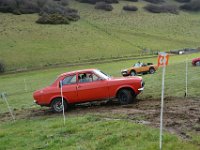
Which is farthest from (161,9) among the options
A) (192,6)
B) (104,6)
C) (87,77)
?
(87,77)

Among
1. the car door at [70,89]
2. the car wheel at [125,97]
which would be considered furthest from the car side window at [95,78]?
the car wheel at [125,97]

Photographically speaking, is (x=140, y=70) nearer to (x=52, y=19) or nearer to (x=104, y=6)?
(x=52, y=19)

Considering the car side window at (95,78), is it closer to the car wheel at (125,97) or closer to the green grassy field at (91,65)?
the car wheel at (125,97)

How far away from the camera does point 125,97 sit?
14.2m

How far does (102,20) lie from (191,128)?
3181 inches

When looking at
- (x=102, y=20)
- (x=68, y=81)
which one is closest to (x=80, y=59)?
(x=102, y=20)

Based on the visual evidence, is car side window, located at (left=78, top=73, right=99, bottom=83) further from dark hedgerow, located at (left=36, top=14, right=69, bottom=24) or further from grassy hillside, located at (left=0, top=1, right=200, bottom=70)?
dark hedgerow, located at (left=36, top=14, right=69, bottom=24)

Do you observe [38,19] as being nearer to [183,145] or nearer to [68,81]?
[68,81]

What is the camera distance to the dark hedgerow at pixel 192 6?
355ft

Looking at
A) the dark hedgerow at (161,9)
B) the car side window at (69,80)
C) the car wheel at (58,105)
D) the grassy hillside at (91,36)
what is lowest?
the car wheel at (58,105)

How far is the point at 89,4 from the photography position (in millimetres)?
101688

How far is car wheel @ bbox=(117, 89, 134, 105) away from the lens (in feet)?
46.5

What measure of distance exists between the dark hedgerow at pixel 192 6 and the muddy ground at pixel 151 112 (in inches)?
3884

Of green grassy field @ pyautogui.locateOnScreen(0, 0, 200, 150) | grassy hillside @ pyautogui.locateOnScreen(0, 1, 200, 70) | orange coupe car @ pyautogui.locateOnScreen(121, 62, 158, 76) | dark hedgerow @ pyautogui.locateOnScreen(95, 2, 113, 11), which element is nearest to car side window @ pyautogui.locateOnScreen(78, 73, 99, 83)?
green grassy field @ pyautogui.locateOnScreen(0, 0, 200, 150)
